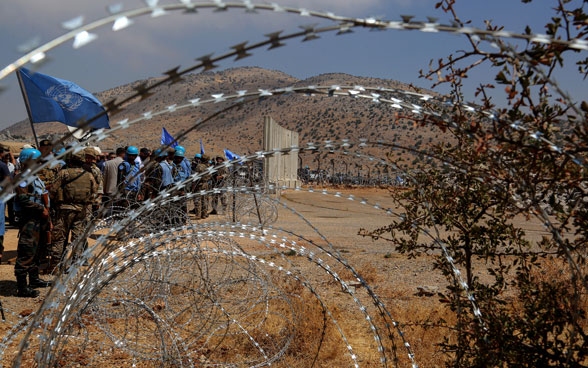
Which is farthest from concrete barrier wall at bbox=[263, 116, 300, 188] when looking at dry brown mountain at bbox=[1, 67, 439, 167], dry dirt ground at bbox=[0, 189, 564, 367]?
dry brown mountain at bbox=[1, 67, 439, 167]

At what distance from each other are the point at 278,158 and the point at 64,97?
410 inches

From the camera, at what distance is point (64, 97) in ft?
30.1

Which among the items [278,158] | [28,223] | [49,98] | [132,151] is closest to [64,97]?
[49,98]

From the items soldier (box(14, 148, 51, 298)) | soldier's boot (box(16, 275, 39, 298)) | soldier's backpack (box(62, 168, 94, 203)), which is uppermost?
soldier's backpack (box(62, 168, 94, 203))

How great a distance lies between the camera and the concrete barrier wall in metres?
16.9

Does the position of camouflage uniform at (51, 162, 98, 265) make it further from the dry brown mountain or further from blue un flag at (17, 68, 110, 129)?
the dry brown mountain

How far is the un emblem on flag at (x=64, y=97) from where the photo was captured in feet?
29.0

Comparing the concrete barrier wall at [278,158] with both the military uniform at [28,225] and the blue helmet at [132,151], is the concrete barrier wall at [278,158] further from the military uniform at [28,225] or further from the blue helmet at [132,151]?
the military uniform at [28,225]

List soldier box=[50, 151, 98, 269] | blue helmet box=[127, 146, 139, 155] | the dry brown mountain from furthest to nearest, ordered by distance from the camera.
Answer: the dry brown mountain < blue helmet box=[127, 146, 139, 155] < soldier box=[50, 151, 98, 269]

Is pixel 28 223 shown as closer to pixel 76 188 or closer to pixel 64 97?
pixel 76 188

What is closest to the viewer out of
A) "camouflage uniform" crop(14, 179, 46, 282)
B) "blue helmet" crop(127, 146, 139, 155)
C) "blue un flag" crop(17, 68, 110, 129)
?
"camouflage uniform" crop(14, 179, 46, 282)

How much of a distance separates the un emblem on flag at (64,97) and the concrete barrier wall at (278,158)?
6.20 metres

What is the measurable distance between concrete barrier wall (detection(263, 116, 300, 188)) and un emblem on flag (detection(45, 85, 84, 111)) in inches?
244

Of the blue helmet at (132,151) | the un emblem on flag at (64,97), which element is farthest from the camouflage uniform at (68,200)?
the blue helmet at (132,151)
